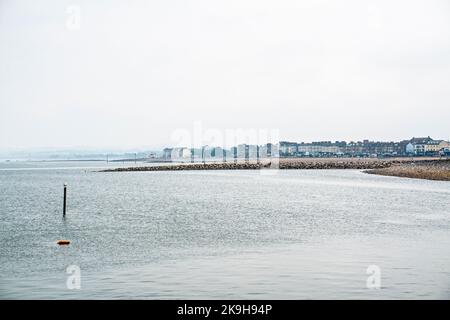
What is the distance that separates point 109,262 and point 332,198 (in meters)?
33.8

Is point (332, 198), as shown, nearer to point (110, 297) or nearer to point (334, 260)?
point (334, 260)

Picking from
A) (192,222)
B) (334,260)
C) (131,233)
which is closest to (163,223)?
(192,222)

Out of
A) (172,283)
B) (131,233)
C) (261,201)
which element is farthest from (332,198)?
(172,283)

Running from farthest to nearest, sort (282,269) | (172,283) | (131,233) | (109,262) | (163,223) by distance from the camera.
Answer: (163,223)
(131,233)
(109,262)
(282,269)
(172,283)

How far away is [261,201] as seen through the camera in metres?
47.8

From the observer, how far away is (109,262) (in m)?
19.2

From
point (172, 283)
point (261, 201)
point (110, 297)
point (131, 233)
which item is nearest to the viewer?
point (110, 297)

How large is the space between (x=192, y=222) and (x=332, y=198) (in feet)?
71.9

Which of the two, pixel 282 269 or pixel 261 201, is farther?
pixel 261 201

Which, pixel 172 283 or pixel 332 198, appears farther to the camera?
pixel 332 198
